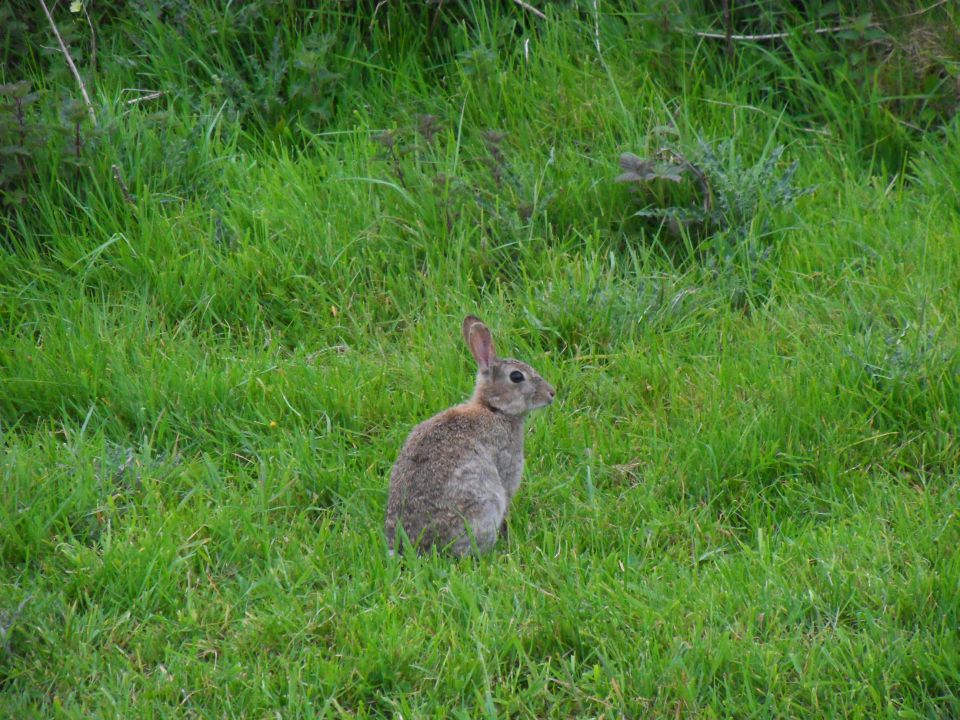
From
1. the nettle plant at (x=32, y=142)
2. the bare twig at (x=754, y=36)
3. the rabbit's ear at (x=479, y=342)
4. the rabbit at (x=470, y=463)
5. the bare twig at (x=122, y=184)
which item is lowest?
the rabbit at (x=470, y=463)

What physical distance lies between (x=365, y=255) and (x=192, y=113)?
1.61 metres

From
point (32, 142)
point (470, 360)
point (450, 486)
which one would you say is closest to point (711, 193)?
point (470, 360)

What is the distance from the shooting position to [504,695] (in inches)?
160

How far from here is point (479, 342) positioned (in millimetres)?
5516

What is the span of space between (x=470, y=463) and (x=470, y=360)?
101 centimetres

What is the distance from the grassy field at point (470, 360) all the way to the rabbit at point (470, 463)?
0.44 ft

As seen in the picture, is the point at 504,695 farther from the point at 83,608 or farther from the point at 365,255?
the point at 365,255

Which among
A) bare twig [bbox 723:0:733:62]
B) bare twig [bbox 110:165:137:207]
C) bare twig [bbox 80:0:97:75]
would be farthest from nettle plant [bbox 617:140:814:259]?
bare twig [bbox 80:0:97:75]

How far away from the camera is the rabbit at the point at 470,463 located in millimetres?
4820

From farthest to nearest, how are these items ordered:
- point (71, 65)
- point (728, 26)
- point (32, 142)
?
1. point (728, 26)
2. point (71, 65)
3. point (32, 142)

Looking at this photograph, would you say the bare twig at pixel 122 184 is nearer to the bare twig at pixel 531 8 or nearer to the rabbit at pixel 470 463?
the rabbit at pixel 470 463

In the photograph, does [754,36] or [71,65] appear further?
[754,36]

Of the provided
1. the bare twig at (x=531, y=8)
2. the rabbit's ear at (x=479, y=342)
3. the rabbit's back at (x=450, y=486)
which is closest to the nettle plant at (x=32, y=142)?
the rabbit's ear at (x=479, y=342)

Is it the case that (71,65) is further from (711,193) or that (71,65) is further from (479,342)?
(711,193)
